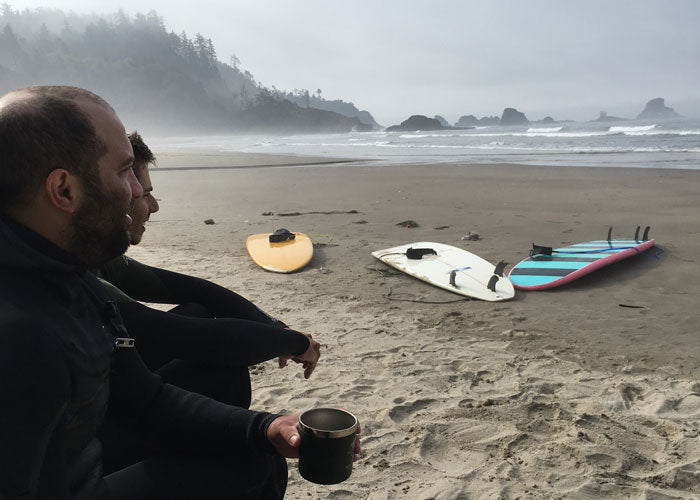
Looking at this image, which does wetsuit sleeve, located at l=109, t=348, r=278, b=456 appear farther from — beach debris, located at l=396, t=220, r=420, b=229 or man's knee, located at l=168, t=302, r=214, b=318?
beach debris, located at l=396, t=220, r=420, b=229

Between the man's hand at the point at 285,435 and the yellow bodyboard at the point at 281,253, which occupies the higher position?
the man's hand at the point at 285,435

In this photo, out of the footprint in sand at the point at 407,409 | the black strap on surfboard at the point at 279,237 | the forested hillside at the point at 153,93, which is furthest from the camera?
the forested hillside at the point at 153,93

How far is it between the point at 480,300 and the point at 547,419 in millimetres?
2043

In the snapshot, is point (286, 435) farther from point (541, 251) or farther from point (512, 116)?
point (512, 116)

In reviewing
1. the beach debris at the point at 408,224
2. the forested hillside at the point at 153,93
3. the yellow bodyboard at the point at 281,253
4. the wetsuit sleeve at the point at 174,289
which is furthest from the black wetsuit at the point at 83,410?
the forested hillside at the point at 153,93

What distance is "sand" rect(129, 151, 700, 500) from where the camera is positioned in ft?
8.29

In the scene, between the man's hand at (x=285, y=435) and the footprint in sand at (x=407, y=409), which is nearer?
the man's hand at (x=285, y=435)

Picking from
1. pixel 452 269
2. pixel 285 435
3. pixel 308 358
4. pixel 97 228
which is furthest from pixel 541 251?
pixel 97 228

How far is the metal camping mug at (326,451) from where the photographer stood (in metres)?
1.38

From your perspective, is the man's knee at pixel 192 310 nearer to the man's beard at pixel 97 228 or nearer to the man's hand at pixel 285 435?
the man's hand at pixel 285 435

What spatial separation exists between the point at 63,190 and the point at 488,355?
3097 mm

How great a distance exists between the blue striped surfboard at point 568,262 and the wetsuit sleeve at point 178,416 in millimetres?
4034

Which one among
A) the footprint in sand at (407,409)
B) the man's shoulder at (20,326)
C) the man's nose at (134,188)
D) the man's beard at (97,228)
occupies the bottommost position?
the footprint in sand at (407,409)

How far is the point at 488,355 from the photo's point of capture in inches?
148
